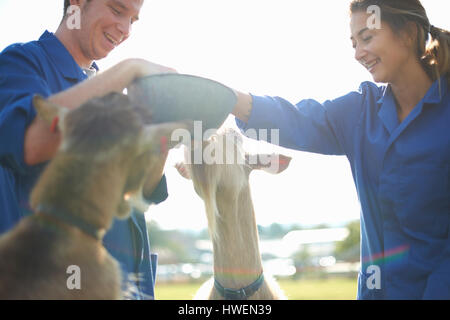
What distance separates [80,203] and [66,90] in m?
0.65

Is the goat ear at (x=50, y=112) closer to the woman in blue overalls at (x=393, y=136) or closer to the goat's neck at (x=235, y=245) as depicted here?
the woman in blue overalls at (x=393, y=136)

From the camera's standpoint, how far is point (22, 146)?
1996 millimetres

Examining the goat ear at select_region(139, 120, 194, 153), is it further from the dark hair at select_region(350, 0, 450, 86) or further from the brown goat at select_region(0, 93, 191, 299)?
the dark hair at select_region(350, 0, 450, 86)

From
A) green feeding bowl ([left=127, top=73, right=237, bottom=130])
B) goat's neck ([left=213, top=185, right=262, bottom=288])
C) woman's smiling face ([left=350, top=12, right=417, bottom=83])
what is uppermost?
woman's smiling face ([left=350, top=12, right=417, bottom=83])

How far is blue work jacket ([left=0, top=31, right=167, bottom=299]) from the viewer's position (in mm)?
2023

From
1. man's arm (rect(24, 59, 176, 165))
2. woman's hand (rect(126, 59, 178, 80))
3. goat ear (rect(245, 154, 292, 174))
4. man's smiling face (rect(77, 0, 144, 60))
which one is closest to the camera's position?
man's arm (rect(24, 59, 176, 165))

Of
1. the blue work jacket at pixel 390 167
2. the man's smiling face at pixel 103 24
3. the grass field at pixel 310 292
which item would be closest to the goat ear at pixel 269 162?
the blue work jacket at pixel 390 167

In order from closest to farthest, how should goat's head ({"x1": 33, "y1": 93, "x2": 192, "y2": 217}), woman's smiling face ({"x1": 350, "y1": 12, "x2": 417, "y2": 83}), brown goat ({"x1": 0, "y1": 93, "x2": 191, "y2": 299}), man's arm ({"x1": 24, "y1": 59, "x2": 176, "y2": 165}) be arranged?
brown goat ({"x1": 0, "y1": 93, "x2": 191, "y2": 299}) < goat's head ({"x1": 33, "y1": 93, "x2": 192, "y2": 217}) < man's arm ({"x1": 24, "y1": 59, "x2": 176, "y2": 165}) < woman's smiling face ({"x1": 350, "y1": 12, "x2": 417, "y2": 83})

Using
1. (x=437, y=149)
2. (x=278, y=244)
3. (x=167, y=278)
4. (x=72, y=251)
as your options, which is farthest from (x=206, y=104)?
(x=278, y=244)

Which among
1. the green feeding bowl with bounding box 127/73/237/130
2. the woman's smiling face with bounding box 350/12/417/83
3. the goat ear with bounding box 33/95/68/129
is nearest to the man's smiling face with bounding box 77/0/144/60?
the green feeding bowl with bounding box 127/73/237/130

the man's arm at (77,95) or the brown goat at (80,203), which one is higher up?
the man's arm at (77,95)

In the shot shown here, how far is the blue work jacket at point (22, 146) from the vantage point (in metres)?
2.02

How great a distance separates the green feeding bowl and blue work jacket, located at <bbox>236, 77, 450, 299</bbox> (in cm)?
70

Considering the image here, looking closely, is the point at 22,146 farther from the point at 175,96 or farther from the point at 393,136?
the point at 393,136
